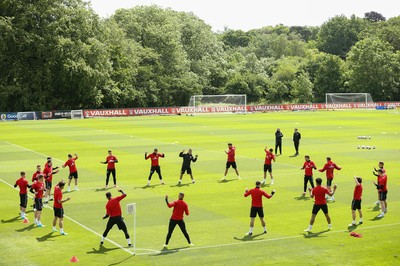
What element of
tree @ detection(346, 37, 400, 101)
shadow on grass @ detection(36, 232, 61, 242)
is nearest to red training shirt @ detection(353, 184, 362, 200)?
shadow on grass @ detection(36, 232, 61, 242)

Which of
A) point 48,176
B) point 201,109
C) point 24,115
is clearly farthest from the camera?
point 201,109

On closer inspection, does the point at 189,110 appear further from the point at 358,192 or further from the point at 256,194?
the point at 256,194

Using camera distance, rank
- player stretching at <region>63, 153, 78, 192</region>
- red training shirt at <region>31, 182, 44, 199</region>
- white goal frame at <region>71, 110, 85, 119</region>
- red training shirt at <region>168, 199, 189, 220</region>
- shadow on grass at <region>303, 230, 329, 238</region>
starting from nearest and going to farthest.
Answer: red training shirt at <region>168, 199, 189, 220</region>
shadow on grass at <region>303, 230, 329, 238</region>
red training shirt at <region>31, 182, 44, 199</region>
player stretching at <region>63, 153, 78, 192</region>
white goal frame at <region>71, 110, 85, 119</region>

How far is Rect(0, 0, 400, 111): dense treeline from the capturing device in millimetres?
97625

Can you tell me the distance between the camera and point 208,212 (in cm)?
2691

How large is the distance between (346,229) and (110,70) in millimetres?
83237

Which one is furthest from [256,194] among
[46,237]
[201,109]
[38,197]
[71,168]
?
[201,109]

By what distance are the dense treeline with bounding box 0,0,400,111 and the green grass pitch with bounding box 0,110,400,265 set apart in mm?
43325

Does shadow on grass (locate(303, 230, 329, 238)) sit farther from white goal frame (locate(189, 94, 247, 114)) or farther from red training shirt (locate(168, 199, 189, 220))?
white goal frame (locate(189, 94, 247, 114))

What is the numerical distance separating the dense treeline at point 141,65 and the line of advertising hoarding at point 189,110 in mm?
2733

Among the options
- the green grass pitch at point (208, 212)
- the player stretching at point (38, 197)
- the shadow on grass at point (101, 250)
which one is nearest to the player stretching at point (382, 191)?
the green grass pitch at point (208, 212)

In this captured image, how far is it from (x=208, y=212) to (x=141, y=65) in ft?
305

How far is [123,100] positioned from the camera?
110 m

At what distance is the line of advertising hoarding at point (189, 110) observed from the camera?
9781 centimetres
